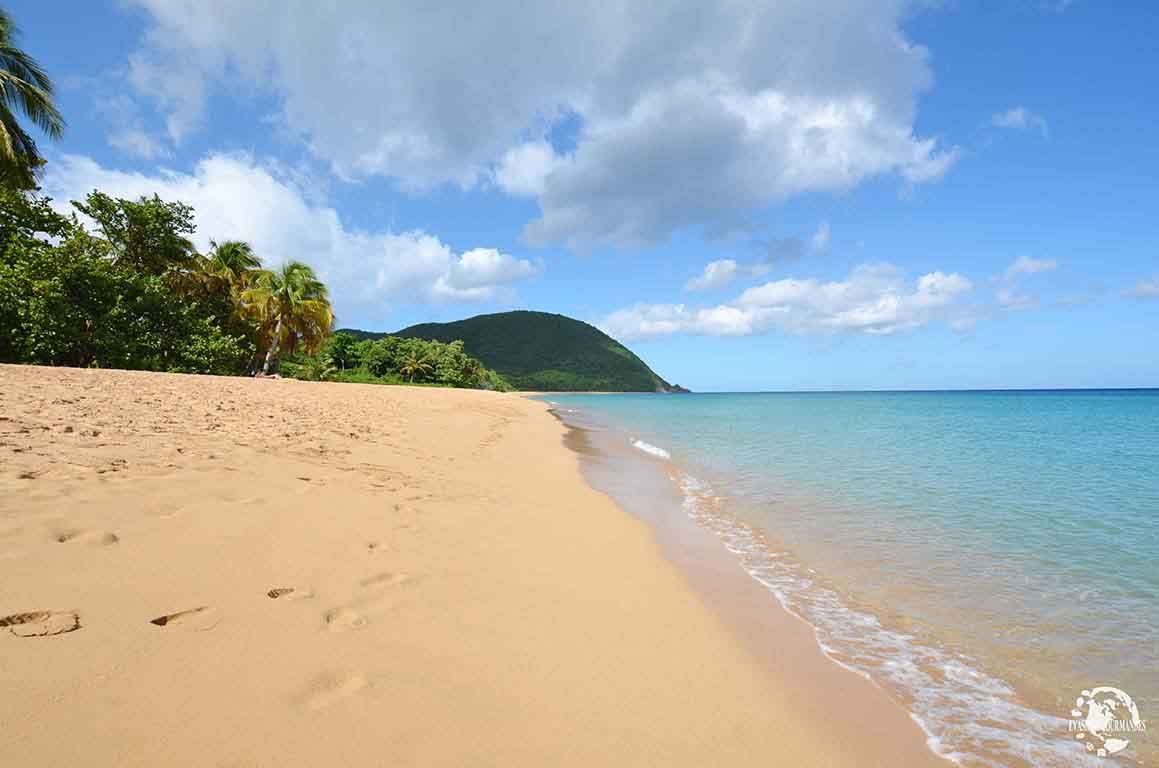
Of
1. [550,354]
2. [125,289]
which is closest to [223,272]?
[125,289]

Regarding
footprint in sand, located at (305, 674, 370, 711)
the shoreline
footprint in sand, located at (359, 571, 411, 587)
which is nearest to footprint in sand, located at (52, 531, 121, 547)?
footprint in sand, located at (359, 571, 411, 587)

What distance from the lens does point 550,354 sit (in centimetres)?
17688

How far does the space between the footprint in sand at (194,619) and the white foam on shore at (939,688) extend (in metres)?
3.84

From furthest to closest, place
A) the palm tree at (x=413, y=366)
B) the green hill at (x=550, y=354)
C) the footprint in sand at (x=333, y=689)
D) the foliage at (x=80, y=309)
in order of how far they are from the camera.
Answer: the green hill at (x=550, y=354) < the palm tree at (x=413, y=366) < the foliage at (x=80, y=309) < the footprint in sand at (x=333, y=689)

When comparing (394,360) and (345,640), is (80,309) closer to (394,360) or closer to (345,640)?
(345,640)

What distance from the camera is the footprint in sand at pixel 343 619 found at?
9.11ft

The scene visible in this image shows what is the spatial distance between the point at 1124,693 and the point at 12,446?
9049 mm

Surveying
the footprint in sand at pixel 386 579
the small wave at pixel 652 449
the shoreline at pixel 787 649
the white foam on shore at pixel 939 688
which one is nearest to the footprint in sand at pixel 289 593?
the footprint in sand at pixel 386 579

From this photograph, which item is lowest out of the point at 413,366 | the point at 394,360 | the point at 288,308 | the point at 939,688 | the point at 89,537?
the point at 939,688

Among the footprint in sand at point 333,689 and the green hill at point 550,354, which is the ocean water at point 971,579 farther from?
the green hill at point 550,354

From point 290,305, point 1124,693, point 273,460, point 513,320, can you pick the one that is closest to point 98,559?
point 273,460

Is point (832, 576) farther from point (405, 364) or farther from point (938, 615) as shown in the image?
point (405, 364)

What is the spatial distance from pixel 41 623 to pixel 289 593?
104 cm

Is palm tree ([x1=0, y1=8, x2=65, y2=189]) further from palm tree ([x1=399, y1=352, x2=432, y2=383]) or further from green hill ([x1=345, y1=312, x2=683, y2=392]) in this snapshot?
green hill ([x1=345, y1=312, x2=683, y2=392])
